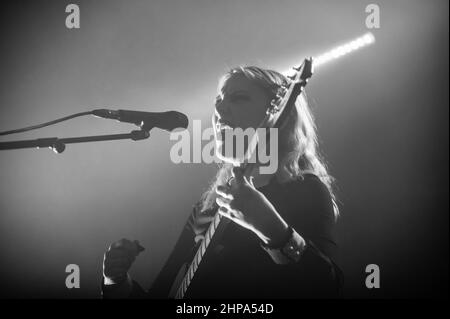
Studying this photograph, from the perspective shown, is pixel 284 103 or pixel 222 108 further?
pixel 222 108

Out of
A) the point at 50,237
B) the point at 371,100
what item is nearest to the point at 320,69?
the point at 371,100

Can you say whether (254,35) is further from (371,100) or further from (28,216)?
(28,216)

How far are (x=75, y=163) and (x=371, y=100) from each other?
4.77 ft

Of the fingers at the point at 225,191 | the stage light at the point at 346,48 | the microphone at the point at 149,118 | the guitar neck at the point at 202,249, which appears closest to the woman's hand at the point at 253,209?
the fingers at the point at 225,191

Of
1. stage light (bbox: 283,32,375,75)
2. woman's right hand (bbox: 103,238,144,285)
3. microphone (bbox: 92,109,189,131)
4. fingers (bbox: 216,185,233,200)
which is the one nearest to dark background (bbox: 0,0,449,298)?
stage light (bbox: 283,32,375,75)

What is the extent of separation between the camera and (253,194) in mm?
884

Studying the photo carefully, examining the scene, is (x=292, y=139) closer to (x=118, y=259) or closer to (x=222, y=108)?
(x=222, y=108)

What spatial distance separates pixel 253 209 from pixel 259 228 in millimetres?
51

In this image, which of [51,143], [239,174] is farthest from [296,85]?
[51,143]

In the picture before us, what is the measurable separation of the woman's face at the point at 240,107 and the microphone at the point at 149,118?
27 cm

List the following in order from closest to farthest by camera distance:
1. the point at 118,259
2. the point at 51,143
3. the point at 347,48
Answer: the point at 51,143 → the point at 118,259 → the point at 347,48

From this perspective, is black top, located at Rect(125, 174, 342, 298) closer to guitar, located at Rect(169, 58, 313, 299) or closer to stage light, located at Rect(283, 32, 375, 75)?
guitar, located at Rect(169, 58, 313, 299)

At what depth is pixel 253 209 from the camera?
34.7 inches

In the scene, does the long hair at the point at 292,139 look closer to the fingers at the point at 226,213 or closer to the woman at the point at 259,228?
the woman at the point at 259,228
